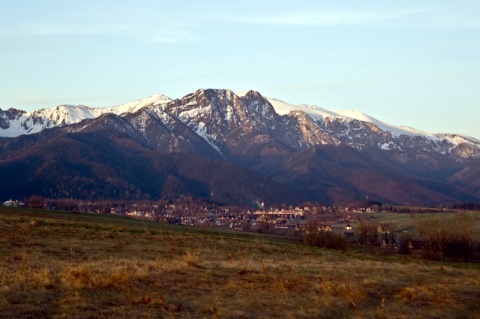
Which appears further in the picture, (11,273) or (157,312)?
(11,273)

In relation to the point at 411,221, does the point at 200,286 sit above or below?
below


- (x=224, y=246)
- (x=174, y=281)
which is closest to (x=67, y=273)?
(x=174, y=281)

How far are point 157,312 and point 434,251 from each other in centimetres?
3702

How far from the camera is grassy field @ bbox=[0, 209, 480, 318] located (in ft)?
58.6

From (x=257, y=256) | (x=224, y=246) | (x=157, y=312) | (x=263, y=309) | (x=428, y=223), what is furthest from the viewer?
(x=428, y=223)

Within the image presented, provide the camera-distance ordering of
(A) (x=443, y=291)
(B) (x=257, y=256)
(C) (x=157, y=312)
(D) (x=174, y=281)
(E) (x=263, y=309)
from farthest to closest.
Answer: (B) (x=257, y=256) < (A) (x=443, y=291) < (D) (x=174, y=281) < (E) (x=263, y=309) < (C) (x=157, y=312)

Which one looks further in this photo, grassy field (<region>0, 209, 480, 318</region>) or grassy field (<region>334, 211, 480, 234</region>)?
grassy field (<region>334, 211, 480, 234</region>)

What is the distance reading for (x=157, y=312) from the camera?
57.5 feet

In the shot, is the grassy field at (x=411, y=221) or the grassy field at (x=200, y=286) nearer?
the grassy field at (x=200, y=286)

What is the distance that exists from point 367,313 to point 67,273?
8530 millimetres

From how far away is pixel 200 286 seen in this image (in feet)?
68.9

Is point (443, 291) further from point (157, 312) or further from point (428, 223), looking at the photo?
point (428, 223)

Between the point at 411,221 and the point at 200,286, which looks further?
the point at 411,221

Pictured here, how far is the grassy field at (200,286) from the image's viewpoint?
17.9m
